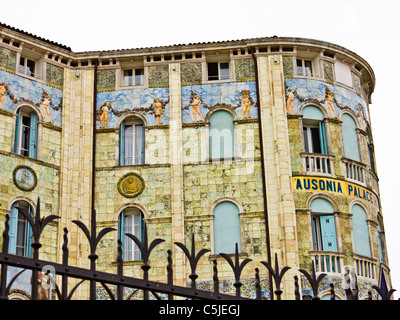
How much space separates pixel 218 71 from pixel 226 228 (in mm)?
6700

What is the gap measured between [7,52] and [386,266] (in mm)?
17020

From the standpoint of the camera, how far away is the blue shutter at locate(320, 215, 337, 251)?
90.9 ft

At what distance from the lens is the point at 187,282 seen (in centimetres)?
2700

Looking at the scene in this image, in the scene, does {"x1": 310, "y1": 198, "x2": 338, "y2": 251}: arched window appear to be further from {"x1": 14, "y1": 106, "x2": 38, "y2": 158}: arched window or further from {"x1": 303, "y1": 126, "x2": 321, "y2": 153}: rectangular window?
{"x1": 14, "y1": 106, "x2": 38, "y2": 158}: arched window

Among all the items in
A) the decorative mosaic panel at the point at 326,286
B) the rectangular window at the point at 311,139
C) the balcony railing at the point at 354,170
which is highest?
the rectangular window at the point at 311,139

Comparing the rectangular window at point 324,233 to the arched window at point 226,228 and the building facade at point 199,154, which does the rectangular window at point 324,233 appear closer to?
the building facade at point 199,154

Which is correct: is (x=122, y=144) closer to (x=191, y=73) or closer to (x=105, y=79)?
(x=105, y=79)

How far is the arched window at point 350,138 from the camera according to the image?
29.8 metres

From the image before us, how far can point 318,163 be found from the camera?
28.9 metres

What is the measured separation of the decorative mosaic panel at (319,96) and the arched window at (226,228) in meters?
4.63

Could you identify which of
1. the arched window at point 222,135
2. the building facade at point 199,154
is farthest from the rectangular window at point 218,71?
the arched window at point 222,135

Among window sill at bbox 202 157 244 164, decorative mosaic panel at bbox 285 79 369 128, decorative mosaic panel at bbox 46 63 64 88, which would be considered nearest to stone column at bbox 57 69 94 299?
decorative mosaic panel at bbox 46 63 64 88

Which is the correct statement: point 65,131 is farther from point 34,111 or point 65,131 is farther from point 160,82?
point 160,82
